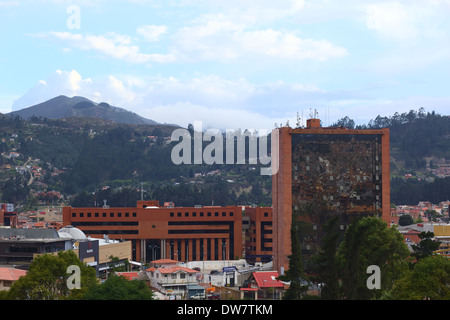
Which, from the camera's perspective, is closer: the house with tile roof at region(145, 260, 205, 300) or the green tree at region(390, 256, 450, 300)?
the green tree at region(390, 256, 450, 300)

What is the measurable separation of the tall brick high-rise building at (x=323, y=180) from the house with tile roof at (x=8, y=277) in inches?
1226

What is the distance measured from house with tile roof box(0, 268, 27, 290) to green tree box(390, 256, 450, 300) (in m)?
29.7

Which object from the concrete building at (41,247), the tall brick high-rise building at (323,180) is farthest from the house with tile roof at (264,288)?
the concrete building at (41,247)

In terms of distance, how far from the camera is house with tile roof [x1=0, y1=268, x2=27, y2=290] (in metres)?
57.0

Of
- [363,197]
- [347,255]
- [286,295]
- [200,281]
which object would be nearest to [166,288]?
[200,281]

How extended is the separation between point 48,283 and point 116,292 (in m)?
5.41

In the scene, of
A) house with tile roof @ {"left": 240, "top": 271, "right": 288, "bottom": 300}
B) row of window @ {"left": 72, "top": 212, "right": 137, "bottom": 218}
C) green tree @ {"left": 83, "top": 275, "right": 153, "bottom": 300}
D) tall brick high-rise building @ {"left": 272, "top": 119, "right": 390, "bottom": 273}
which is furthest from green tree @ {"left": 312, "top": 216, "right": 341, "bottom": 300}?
row of window @ {"left": 72, "top": 212, "right": 137, "bottom": 218}

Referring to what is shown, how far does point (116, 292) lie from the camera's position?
44969mm

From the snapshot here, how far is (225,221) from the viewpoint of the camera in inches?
4134

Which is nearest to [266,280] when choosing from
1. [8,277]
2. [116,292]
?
[8,277]

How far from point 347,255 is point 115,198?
130614mm

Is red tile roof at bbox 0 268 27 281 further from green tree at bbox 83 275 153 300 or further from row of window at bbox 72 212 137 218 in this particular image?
row of window at bbox 72 212 137 218

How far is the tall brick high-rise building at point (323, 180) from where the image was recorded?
81.6 meters
